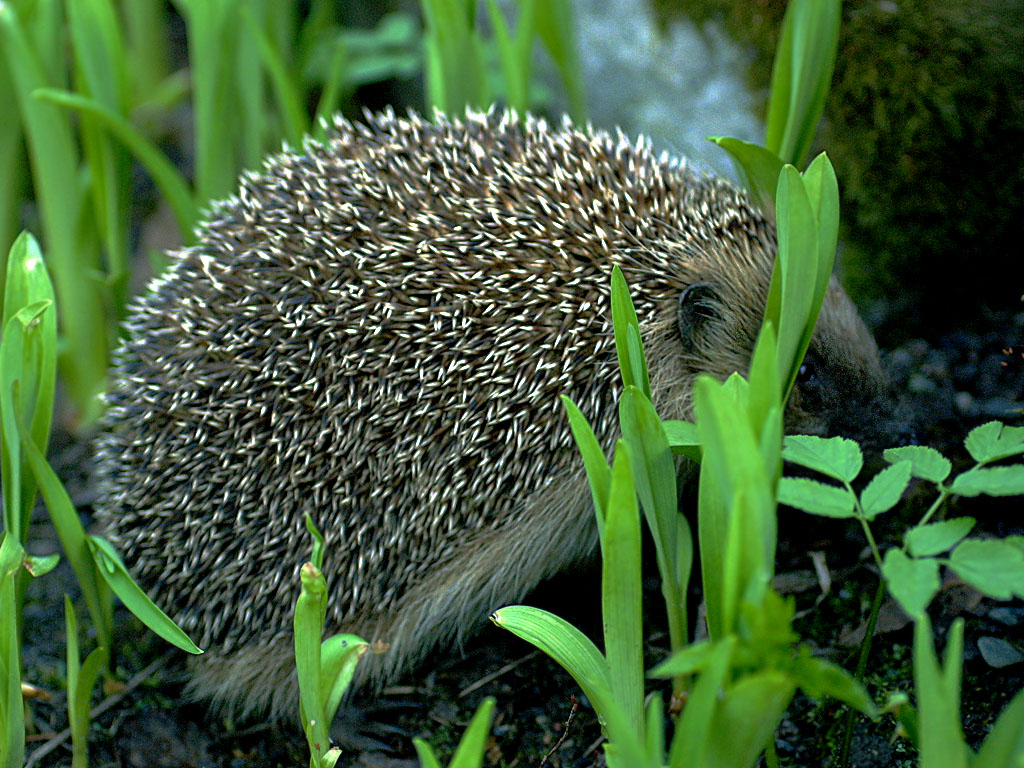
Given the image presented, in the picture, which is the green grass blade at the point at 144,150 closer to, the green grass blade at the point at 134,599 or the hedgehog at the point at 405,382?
the hedgehog at the point at 405,382

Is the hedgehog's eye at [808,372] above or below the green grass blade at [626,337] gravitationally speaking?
below

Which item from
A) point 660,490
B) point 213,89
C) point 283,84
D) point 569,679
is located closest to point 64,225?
point 213,89

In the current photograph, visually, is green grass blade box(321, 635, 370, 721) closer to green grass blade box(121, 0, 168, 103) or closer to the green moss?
the green moss

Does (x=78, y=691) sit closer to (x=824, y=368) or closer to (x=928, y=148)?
(x=824, y=368)

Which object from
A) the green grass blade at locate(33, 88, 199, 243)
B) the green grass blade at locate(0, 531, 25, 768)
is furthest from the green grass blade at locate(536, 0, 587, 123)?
the green grass blade at locate(0, 531, 25, 768)

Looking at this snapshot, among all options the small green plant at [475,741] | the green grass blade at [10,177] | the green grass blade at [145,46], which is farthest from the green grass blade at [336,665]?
the green grass blade at [145,46]

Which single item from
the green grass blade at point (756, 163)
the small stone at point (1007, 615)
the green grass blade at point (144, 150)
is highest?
the green grass blade at point (144, 150)

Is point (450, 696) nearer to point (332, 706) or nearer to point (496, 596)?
point (496, 596)
